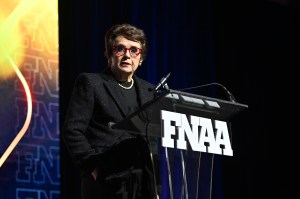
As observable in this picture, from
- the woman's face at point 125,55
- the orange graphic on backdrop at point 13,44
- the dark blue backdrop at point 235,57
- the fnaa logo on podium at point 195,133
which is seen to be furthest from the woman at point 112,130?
the dark blue backdrop at point 235,57

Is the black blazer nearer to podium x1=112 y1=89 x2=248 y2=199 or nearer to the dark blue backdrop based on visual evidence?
podium x1=112 y1=89 x2=248 y2=199

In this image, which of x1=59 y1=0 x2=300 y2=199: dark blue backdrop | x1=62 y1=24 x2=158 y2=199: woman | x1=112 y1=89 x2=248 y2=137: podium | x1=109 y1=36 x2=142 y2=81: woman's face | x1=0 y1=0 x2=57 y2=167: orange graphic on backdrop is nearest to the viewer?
x1=112 y1=89 x2=248 y2=137: podium

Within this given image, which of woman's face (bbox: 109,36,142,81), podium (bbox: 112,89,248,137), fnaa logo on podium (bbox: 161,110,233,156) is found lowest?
fnaa logo on podium (bbox: 161,110,233,156)

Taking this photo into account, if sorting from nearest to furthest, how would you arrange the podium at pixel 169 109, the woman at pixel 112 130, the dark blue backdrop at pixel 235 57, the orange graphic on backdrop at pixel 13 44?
1. the podium at pixel 169 109
2. the woman at pixel 112 130
3. the orange graphic on backdrop at pixel 13 44
4. the dark blue backdrop at pixel 235 57

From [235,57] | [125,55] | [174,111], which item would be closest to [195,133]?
[174,111]

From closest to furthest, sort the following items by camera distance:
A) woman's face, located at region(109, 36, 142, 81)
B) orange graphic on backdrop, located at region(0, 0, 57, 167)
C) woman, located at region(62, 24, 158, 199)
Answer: woman, located at region(62, 24, 158, 199)
woman's face, located at region(109, 36, 142, 81)
orange graphic on backdrop, located at region(0, 0, 57, 167)

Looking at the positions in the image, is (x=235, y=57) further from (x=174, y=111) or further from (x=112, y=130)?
(x=174, y=111)

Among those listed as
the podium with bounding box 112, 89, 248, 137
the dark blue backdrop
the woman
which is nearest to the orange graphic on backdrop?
the dark blue backdrop

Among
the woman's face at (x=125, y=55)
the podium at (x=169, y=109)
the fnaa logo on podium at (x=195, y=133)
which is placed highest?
the woman's face at (x=125, y=55)

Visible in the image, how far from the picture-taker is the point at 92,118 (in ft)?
7.74

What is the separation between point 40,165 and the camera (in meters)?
3.79

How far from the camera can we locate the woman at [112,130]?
2.21m

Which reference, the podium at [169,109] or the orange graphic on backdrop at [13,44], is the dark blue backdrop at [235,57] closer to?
the orange graphic on backdrop at [13,44]

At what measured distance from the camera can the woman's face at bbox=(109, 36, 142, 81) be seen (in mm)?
2402
